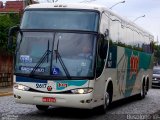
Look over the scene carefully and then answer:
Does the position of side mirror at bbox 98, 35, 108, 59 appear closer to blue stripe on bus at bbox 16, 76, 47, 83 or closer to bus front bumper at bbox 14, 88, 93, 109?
bus front bumper at bbox 14, 88, 93, 109

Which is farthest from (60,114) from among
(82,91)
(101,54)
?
(101,54)

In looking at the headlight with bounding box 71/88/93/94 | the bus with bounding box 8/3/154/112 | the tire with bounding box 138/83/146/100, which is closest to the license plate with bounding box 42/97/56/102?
the bus with bounding box 8/3/154/112

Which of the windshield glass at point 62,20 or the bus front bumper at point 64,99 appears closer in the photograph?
the bus front bumper at point 64,99

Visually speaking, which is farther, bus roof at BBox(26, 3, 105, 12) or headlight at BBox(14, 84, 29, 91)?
bus roof at BBox(26, 3, 105, 12)

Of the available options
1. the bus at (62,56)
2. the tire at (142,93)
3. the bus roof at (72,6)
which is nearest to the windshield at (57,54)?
the bus at (62,56)

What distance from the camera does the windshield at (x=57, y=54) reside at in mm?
13891

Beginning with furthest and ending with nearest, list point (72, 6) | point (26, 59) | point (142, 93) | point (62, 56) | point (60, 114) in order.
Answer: point (142, 93), point (60, 114), point (72, 6), point (26, 59), point (62, 56)

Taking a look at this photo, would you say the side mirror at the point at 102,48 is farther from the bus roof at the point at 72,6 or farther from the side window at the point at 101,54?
the bus roof at the point at 72,6

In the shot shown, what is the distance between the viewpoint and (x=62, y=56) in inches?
551

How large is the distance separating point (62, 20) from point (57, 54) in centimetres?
109

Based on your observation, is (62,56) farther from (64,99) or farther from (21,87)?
(21,87)

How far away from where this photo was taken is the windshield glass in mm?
14383

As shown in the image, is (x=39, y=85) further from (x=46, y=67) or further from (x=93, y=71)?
(x=93, y=71)

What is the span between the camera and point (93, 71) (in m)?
14.0
